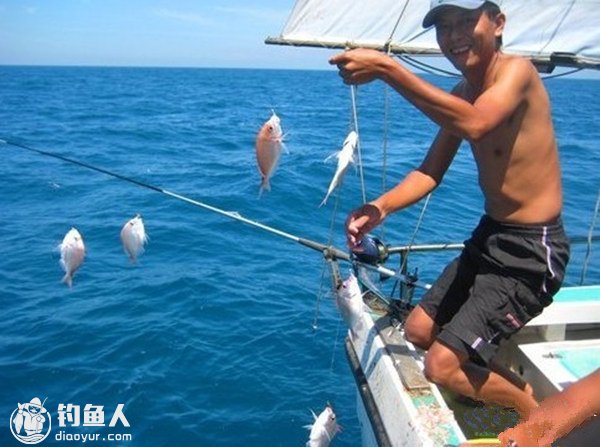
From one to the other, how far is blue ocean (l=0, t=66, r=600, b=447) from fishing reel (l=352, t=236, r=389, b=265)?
0.70 meters

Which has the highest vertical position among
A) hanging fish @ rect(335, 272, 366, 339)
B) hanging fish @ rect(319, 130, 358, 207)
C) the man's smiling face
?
hanging fish @ rect(319, 130, 358, 207)

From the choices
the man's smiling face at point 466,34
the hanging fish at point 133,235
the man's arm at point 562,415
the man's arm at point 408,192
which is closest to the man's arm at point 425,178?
the man's arm at point 408,192

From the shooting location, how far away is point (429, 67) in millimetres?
4059

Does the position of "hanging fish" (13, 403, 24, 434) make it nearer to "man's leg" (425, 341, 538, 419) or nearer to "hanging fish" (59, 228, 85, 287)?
"hanging fish" (59, 228, 85, 287)

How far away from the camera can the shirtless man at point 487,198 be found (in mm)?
2338

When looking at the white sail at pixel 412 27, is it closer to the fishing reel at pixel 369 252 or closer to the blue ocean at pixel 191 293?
the blue ocean at pixel 191 293

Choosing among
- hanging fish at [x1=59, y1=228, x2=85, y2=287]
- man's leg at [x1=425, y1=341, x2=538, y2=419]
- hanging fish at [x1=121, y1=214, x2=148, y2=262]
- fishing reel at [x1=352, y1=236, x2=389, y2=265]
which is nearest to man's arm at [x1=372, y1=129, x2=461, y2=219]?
fishing reel at [x1=352, y1=236, x2=389, y2=265]

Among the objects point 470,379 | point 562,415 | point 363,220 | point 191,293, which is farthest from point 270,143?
point 191,293

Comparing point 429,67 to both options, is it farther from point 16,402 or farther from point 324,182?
point 324,182

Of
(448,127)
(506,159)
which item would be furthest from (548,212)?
(448,127)

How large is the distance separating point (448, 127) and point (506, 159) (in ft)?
1.88

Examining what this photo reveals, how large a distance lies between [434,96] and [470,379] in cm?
168

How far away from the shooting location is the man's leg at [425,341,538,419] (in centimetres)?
287

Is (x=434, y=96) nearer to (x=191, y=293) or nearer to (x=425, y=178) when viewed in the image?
(x=425, y=178)
